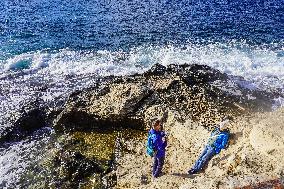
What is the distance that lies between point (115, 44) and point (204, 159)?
20.2 m

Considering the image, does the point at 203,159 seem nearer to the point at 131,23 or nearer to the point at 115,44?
the point at 115,44

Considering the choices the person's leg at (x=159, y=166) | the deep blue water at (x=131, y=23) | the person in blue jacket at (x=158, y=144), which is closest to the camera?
the person in blue jacket at (x=158, y=144)

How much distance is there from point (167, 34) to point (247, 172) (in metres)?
23.6

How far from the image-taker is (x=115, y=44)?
102 feet

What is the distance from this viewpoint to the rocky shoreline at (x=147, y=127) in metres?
11.3

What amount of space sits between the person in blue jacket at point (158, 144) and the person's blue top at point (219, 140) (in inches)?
59.6

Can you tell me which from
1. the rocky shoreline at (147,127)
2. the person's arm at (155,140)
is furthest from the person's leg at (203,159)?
the person's arm at (155,140)

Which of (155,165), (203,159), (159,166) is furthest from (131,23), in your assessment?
(203,159)

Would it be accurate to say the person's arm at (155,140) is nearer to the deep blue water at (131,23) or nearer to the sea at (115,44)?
the sea at (115,44)

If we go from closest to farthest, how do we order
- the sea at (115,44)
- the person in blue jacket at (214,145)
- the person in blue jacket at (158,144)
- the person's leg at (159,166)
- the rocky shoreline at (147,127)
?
the rocky shoreline at (147,127)
the person in blue jacket at (214,145)
the person in blue jacket at (158,144)
the person's leg at (159,166)
the sea at (115,44)

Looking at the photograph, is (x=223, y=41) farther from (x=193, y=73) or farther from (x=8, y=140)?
(x=8, y=140)

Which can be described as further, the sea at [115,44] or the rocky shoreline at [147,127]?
the sea at [115,44]

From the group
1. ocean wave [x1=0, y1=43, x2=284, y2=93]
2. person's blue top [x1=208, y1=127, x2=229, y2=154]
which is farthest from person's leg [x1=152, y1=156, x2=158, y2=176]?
ocean wave [x1=0, y1=43, x2=284, y2=93]

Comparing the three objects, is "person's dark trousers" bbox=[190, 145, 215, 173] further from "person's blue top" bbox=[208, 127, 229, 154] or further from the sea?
the sea
